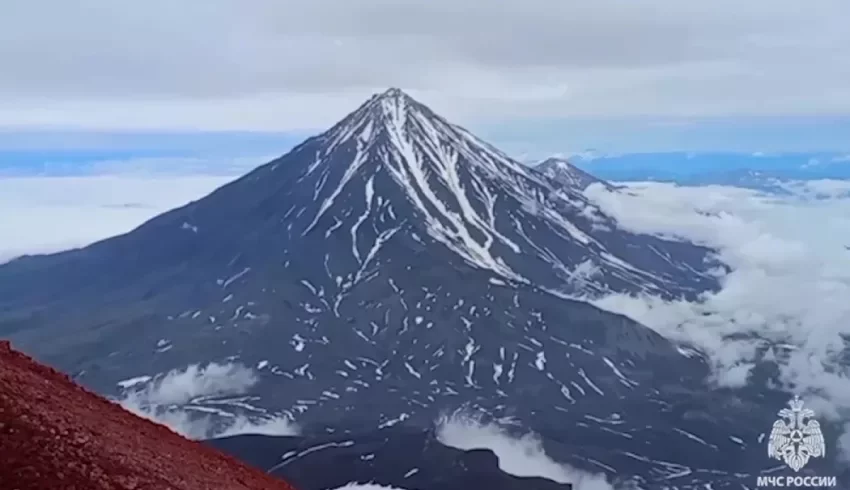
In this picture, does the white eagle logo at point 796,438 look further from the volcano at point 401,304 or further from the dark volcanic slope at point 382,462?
the dark volcanic slope at point 382,462

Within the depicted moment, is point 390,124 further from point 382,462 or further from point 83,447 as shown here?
point 83,447

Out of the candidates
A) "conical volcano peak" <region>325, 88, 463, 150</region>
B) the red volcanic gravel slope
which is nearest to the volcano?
"conical volcano peak" <region>325, 88, 463, 150</region>

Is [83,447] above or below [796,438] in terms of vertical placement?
above

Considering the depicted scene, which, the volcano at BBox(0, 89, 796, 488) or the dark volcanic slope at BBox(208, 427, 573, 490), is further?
the volcano at BBox(0, 89, 796, 488)

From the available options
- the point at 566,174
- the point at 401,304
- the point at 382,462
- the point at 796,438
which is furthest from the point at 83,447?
the point at 566,174

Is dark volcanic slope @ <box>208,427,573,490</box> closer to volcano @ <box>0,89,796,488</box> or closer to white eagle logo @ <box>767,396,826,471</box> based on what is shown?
volcano @ <box>0,89,796,488</box>

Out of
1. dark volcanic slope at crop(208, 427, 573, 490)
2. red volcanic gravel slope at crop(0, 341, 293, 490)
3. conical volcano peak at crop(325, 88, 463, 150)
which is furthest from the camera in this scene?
conical volcano peak at crop(325, 88, 463, 150)

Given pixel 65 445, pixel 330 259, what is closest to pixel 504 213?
pixel 330 259
